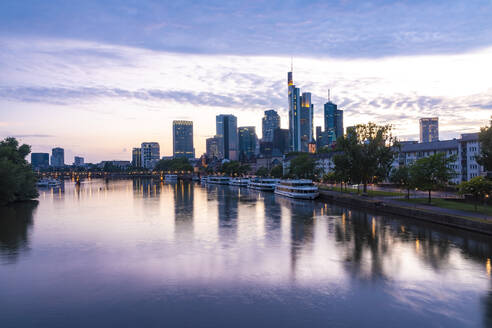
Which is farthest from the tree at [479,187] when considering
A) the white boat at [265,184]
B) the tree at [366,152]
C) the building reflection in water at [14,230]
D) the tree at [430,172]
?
the white boat at [265,184]

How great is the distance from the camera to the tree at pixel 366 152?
263 feet

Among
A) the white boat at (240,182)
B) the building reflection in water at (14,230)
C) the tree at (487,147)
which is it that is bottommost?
the building reflection in water at (14,230)

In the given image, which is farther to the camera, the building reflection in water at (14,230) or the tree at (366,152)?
the tree at (366,152)

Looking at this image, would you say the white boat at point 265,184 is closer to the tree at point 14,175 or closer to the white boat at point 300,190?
the white boat at point 300,190

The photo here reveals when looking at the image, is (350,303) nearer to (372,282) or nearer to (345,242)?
(372,282)

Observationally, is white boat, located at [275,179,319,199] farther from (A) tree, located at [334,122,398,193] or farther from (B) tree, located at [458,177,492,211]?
(B) tree, located at [458,177,492,211]

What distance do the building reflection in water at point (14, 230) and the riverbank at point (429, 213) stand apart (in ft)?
150

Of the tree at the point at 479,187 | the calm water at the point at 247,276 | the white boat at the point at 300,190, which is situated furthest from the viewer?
the white boat at the point at 300,190

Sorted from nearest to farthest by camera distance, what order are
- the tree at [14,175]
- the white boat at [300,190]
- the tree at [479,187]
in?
1. the tree at [479,187]
2. the tree at [14,175]
3. the white boat at [300,190]

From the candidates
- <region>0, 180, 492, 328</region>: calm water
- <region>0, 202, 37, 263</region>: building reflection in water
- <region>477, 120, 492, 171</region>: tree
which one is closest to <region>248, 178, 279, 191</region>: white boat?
<region>0, 202, 37, 263</region>: building reflection in water

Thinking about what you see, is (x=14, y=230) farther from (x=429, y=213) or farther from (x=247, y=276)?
(x=429, y=213)

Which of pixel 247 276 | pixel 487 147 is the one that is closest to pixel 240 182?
pixel 487 147

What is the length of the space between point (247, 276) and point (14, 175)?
70.9 metres

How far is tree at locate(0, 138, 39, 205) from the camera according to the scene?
76.6 m
